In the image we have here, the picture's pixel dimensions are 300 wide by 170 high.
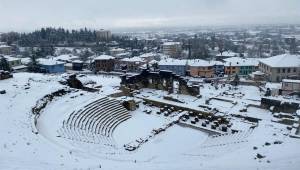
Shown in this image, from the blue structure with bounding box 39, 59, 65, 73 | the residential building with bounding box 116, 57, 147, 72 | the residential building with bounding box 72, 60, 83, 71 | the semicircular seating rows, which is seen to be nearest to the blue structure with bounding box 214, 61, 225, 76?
the residential building with bounding box 116, 57, 147, 72

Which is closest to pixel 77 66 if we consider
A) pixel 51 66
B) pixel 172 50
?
pixel 51 66

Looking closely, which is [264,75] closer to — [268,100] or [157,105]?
[268,100]

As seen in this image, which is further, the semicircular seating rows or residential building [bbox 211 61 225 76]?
residential building [bbox 211 61 225 76]

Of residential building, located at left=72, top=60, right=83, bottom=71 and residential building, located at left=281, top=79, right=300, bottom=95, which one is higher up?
residential building, located at left=72, top=60, right=83, bottom=71

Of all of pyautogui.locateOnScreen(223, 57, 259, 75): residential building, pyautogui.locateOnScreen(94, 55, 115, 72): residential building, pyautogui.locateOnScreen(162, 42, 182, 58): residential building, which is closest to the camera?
pyautogui.locateOnScreen(223, 57, 259, 75): residential building

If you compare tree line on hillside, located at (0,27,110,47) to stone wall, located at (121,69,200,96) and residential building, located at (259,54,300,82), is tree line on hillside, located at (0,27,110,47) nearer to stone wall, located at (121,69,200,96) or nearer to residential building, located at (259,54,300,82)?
stone wall, located at (121,69,200,96)

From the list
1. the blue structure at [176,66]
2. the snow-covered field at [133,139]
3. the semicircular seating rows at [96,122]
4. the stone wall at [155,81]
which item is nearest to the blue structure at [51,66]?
the blue structure at [176,66]

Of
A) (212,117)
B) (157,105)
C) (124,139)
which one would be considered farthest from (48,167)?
(157,105)
